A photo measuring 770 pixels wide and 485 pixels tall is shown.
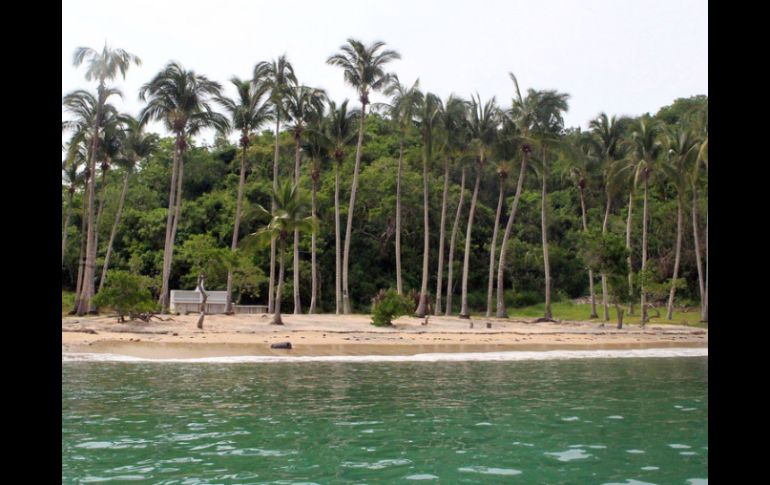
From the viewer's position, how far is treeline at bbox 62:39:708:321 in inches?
1487

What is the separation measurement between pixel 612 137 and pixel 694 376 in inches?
1191

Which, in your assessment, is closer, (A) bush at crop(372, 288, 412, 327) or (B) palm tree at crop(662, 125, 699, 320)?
(A) bush at crop(372, 288, 412, 327)

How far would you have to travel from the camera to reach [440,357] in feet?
71.8

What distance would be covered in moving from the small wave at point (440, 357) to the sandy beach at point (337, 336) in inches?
36.9

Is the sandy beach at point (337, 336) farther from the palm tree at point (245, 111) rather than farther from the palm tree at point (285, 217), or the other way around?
the palm tree at point (245, 111)

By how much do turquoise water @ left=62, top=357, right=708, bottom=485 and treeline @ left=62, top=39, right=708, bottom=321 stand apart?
56.3ft

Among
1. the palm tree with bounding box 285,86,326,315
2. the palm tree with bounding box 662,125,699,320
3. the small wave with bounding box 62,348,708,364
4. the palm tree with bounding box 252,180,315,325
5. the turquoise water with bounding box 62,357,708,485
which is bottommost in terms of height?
the small wave with bounding box 62,348,708,364

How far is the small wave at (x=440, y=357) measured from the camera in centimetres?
1973

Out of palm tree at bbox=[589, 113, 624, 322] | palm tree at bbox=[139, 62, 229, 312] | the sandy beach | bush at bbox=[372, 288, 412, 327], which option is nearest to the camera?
the sandy beach

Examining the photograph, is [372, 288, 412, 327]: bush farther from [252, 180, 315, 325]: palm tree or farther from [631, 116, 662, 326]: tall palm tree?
[631, 116, 662, 326]: tall palm tree

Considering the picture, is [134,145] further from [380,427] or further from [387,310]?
[380,427]

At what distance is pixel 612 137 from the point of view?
4491 cm

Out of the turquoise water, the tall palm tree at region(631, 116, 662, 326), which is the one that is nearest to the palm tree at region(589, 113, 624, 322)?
the tall palm tree at region(631, 116, 662, 326)
